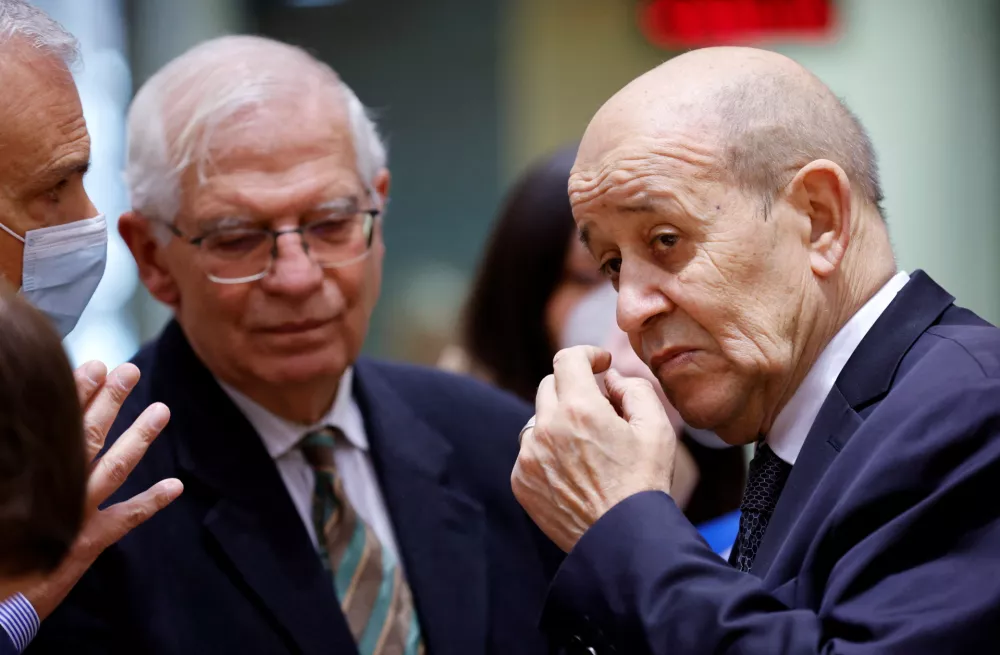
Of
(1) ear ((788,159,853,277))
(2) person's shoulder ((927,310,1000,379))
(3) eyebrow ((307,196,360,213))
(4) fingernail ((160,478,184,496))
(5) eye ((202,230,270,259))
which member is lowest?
(4) fingernail ((160,478,184,496))

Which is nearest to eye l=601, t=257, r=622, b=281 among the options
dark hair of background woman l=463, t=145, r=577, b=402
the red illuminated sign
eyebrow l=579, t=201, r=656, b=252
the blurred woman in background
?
eyebrow l=579, t=201, r=656, b=252

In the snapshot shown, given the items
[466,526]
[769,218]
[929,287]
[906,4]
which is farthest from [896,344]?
[906,4]

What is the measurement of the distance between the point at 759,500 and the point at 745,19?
16.1 feet

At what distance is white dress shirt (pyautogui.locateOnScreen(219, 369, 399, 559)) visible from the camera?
222cm

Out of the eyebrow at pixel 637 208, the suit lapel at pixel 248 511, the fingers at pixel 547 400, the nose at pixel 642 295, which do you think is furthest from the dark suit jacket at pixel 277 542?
the eyebrow at pixel 637 208

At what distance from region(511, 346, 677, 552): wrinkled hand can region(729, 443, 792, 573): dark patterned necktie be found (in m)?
0.17

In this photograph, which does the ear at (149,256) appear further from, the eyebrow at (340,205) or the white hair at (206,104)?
the eyebrow at (340,205)

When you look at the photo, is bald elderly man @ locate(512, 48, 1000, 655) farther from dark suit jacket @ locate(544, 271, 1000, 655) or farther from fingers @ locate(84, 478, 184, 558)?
fingers @ locate(84, 478, 184, 558)

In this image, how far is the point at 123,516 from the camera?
5.53 feet

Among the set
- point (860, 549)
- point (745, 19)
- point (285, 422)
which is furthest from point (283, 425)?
point (745, 19)

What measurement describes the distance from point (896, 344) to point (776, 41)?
496 cm

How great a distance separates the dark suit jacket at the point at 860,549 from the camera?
4.38 ft

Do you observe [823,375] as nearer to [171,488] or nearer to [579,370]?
[579,370]

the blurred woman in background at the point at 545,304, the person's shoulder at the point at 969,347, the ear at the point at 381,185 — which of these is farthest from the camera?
the blurred woman in background at the point at 545,304
